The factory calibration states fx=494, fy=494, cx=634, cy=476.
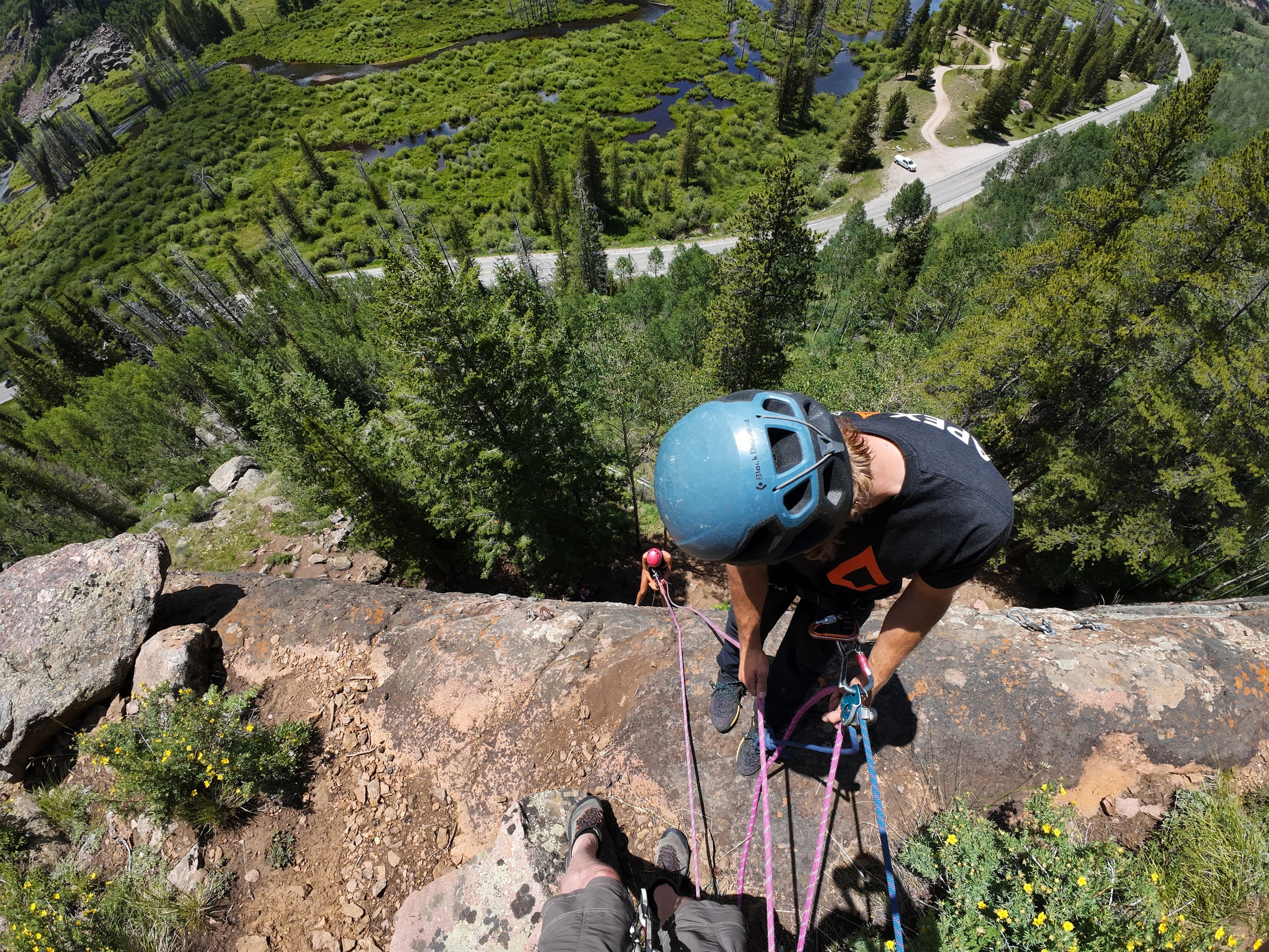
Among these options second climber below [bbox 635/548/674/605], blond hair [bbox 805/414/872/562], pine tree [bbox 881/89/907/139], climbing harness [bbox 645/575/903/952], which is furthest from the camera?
pine tree [bbox 881/89/907/139]

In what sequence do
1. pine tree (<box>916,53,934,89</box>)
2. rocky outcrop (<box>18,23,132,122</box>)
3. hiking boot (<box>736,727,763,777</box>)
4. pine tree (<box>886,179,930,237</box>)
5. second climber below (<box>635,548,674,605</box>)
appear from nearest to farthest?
hiking boot (<box>736,727,763,777</box>) < second climber below (<box>635,548,674,605</box>) < pine tree (<box>886,179,930,237</box>) < pine tree (<box>916,53,934,89</box>) < rocky outcrop (<box>18,23,132,122</box>)

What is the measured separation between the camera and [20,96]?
541 feet

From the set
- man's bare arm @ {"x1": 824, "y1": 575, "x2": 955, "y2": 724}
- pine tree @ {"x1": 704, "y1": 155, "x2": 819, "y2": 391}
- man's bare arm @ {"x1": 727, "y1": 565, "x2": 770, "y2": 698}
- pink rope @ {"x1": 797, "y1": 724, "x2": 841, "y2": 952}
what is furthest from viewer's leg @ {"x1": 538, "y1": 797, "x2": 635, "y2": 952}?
pine tree @ {"x1": 704, "y1": 155, "x2": 819, "y2": 391}

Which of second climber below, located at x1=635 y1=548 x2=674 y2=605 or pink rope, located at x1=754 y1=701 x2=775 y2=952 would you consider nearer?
pink rope, located at x1=754 y1=701 x2=775 y2=952

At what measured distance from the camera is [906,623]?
118 inches

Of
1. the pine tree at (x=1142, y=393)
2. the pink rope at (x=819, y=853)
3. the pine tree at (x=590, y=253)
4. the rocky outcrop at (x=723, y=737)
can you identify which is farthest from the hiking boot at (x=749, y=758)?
the pine tree at (x=590, y=253)

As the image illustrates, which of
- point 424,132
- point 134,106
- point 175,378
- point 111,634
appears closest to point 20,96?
point 134,106

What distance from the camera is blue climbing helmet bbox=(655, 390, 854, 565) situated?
8.26ft

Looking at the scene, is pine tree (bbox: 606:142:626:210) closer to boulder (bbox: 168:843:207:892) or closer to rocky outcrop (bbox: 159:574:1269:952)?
rocky outcrop (bbox: 159:574:1269:952)

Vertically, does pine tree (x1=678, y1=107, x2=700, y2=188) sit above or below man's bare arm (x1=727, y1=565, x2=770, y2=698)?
below

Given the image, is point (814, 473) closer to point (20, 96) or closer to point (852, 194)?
point (852, 194)

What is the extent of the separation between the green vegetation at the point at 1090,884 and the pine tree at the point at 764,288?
1741 centimetres

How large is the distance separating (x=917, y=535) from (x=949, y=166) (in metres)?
85.1

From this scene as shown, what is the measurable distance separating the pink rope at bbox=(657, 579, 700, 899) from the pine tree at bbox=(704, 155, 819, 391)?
52.0ft
